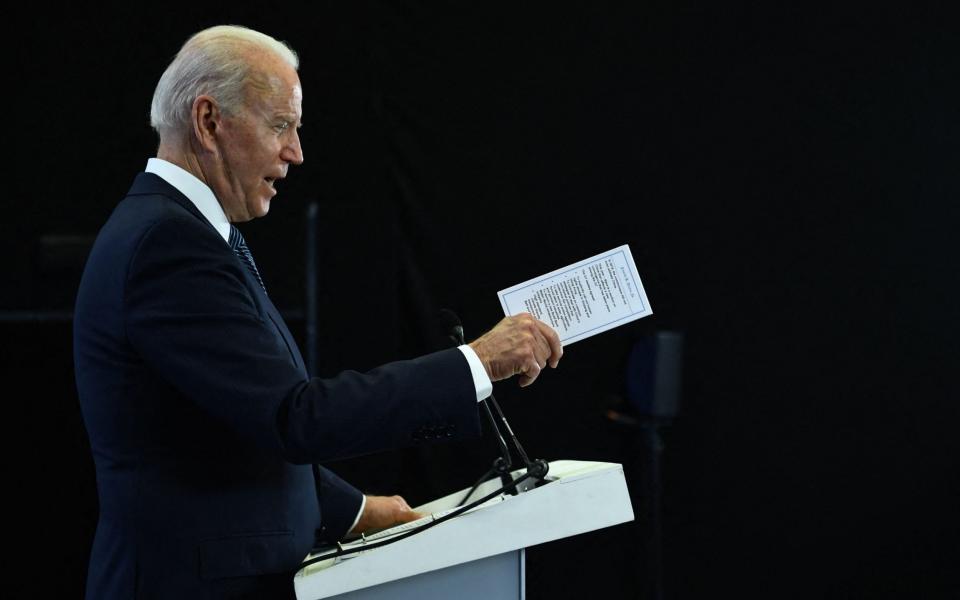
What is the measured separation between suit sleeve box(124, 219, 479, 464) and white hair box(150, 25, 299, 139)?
9.1 inches

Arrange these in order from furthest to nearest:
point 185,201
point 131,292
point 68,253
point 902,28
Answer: point 902,28
point 68,253
point 185,201
point 131,292

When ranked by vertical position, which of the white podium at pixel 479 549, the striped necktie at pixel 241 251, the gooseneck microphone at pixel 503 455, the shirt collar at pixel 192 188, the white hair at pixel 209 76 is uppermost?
the white hair at pixel 209 76

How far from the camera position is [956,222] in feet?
10.9

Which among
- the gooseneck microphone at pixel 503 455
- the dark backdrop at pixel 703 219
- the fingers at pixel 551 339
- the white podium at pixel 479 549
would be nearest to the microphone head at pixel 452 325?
the gooseneck microphone at pixel 503 455

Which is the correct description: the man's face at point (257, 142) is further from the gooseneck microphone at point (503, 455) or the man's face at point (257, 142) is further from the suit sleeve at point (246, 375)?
the gooseneck microphone at point (503, 455)

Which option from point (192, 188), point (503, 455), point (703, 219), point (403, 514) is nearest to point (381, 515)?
point (403, 514)

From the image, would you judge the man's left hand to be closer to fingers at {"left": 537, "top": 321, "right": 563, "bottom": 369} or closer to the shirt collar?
fingers at {"left": 537, "top": 321, "right": 563, "bottom": 369}

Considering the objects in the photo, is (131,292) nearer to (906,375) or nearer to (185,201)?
(185,201)

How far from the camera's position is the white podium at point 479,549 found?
122 centimetres

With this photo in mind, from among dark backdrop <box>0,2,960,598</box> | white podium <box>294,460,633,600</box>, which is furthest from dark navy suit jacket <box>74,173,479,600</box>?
dark backdrop <box>0,2,960,598</box>

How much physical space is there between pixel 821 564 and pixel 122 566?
263cm

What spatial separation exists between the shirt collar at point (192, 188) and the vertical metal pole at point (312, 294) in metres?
1.26

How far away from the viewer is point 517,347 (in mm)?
1347

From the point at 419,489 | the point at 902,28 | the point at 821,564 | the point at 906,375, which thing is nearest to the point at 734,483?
the point at 821,564
